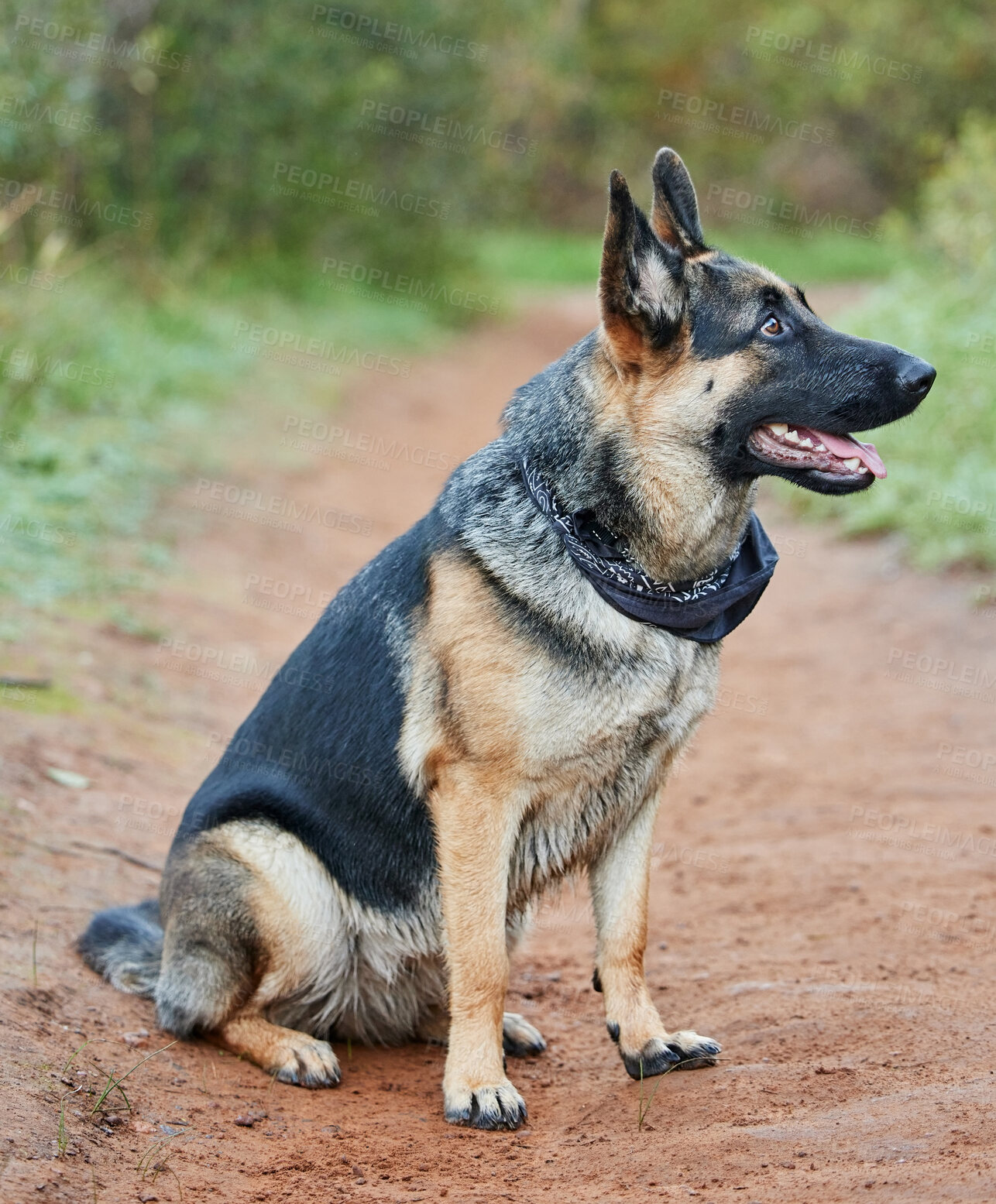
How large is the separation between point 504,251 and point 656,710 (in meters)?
27.7

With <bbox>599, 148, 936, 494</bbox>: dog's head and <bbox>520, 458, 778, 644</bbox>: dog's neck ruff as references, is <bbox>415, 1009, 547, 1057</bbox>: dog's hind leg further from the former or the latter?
<bbox>599, 148, 936, 494</bbox>: dog's head

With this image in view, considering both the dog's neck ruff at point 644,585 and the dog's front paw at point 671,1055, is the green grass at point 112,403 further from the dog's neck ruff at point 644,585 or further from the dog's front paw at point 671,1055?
the dog's front paw at point 671,1055

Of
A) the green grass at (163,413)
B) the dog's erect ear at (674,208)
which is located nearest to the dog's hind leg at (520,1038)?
the dog's erect ear at (674,208)

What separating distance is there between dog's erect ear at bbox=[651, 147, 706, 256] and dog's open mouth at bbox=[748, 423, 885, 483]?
1.98 feet

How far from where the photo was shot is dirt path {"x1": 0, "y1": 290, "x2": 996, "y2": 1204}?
2967 mm

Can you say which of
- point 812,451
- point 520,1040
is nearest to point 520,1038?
point 520,1040

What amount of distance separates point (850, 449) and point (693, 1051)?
176cm

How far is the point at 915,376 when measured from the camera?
345cm

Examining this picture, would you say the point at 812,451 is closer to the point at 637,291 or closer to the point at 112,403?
the point at 637,291

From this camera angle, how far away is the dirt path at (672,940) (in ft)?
9.73

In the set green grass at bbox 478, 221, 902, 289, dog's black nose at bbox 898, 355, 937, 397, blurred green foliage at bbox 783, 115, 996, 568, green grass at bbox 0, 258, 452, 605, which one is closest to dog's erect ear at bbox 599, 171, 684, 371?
dog's black nose at bbox 898, 355, 937, 397

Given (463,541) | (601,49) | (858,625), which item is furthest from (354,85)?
(601,49)

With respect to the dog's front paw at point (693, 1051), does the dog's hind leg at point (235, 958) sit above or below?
below

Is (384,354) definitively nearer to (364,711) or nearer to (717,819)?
(717,819)
